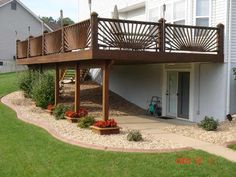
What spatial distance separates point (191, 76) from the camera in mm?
17344

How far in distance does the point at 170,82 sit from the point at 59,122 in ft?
18.8

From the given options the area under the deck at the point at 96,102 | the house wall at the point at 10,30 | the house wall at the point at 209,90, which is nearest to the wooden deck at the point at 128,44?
the house wall at the point at 209,90

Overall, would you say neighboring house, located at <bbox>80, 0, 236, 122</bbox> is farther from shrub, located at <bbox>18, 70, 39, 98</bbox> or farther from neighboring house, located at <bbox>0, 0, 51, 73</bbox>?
neighboring house, located at <bbox>0, 0, 51, 73</bbox>

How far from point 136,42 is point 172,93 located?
5.06m

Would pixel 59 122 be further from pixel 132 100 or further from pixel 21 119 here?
A: pixel 132 100

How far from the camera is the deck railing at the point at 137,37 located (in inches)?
541

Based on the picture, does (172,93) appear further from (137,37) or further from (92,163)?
(92,163)

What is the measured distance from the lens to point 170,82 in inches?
747

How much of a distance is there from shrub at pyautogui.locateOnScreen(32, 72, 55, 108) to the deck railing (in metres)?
2.31

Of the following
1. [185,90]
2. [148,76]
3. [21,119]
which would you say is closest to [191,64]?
[185,90]

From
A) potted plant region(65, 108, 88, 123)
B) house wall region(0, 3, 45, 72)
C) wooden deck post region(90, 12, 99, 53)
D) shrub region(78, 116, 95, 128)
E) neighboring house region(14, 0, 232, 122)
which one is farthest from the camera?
house wall region(0, 3, 45, 72)

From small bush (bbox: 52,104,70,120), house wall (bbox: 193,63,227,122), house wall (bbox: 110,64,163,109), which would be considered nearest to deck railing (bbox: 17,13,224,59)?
house wall (bbox: 193,63,227,122)

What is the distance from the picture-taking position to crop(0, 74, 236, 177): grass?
8906mm

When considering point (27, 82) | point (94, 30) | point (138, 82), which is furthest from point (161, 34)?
point (27, 82)
